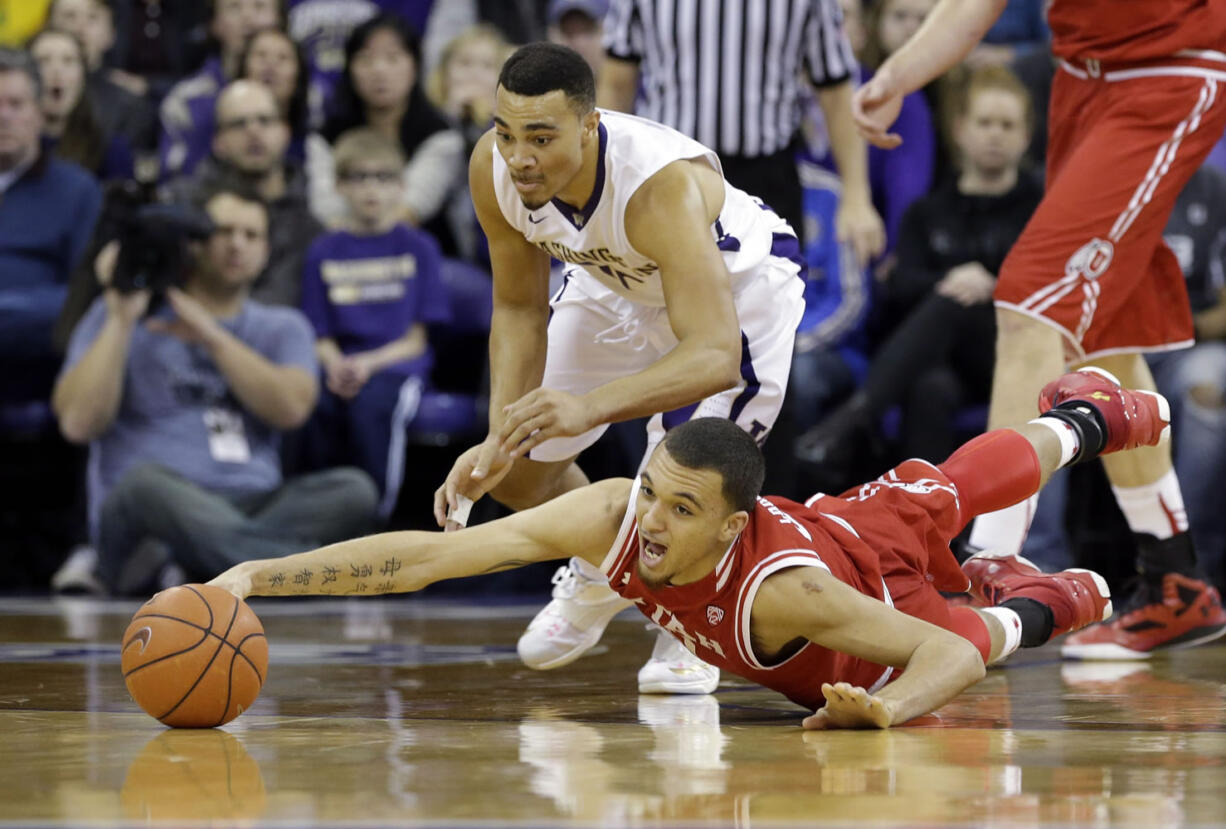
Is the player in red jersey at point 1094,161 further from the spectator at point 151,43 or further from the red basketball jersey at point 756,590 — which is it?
the spectator at point 151,43

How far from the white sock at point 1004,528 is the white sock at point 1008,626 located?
1.78 feet

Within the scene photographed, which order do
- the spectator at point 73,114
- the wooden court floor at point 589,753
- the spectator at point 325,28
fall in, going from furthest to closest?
the spectator at point 325,28 < the spectator at point 73,114 < the wooden court floor at point 589,753

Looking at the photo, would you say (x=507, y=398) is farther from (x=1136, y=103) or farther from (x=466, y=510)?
(x=1136, y=103)

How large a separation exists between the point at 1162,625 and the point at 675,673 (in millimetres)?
1617

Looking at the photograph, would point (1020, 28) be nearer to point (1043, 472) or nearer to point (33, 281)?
point (1043, 472)

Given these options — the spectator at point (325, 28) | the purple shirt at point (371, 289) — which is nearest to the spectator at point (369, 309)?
the purple shirt at point (371, 289)

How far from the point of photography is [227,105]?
7941 mm

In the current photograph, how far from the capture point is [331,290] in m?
7.83

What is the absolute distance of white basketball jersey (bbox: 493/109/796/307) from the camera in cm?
408

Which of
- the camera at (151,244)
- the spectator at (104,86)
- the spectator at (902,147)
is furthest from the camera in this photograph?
the spectator at (104,86)

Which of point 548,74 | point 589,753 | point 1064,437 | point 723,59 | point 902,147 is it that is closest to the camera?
point 589,753

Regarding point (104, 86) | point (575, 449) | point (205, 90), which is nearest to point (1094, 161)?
point (575, 449)

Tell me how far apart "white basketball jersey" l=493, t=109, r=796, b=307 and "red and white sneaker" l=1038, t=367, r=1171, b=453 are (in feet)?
2.74

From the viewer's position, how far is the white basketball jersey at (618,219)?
408cm
